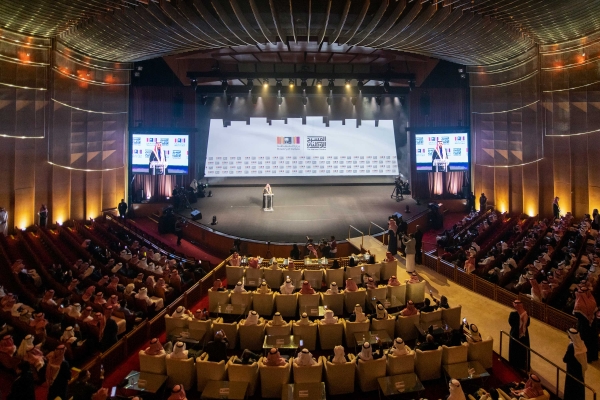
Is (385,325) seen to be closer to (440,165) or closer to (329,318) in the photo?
(329,318)

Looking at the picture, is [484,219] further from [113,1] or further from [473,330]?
[113,1]

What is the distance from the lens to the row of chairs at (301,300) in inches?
325

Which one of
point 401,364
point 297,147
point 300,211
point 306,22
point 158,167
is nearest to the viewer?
point 401,364

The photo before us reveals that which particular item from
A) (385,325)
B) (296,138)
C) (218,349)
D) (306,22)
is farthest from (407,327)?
(296,138)

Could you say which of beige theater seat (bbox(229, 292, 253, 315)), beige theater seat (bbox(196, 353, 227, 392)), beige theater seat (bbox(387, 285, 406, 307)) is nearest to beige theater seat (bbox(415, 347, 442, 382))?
beige theater seat (bbox(387, 285, 406, 307))

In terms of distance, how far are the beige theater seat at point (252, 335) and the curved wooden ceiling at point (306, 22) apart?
7526 mm

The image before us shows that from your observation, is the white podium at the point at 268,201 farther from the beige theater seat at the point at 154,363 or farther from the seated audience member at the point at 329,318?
the beige theater seat at the point at 154,363

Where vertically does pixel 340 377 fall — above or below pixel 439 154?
below

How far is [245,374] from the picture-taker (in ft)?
19.1

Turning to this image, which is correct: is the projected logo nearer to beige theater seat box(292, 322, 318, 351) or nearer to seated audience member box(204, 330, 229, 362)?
beige theater seat box(292, 322, 318, 351)

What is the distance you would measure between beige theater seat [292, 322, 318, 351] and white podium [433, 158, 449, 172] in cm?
1483

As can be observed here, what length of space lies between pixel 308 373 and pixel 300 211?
11.7 meters

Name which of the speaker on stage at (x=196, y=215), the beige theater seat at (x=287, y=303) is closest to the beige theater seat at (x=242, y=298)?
the beige theater seat at (x=287, y=303)

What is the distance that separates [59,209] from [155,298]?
818cm
